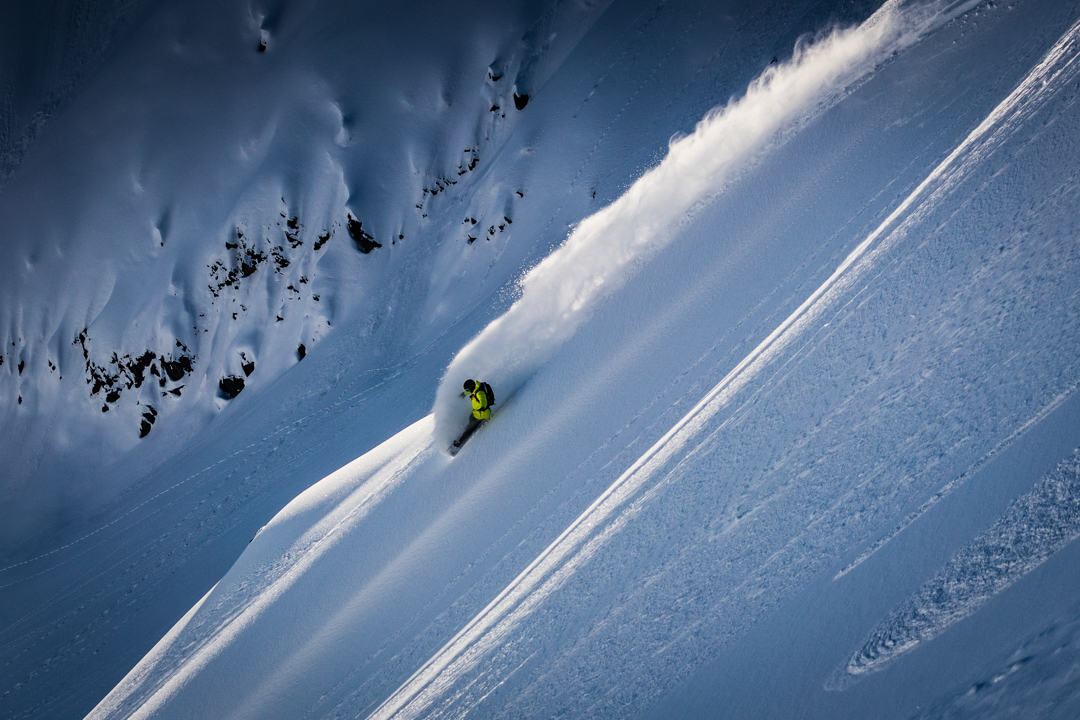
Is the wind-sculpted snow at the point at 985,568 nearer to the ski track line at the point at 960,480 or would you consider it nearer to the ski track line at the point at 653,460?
the ski track line at the point at 960,480

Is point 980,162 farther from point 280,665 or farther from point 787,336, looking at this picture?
point 280,665

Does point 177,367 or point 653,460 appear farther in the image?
point 177,367

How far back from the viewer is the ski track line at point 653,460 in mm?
7336

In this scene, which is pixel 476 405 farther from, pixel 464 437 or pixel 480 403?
pixel 464 437

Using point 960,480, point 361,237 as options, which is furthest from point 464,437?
point 361,237

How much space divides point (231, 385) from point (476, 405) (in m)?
11.3

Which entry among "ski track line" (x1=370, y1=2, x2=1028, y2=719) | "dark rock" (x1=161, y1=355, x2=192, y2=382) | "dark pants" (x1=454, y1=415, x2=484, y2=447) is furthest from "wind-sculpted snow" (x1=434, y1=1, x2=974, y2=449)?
"dark rock" (x1=161, y1=355, x2=192, y2=382)

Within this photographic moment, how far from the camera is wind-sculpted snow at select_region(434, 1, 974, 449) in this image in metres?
9.50

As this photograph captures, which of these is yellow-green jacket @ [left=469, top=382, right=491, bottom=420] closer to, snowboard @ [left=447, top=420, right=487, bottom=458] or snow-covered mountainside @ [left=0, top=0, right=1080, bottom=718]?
Answer: snowboard @ [left=447, top=420, right=487, bottom=458]

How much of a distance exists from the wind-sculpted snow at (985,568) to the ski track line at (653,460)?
2.86 meters

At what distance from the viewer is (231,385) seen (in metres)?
16.7

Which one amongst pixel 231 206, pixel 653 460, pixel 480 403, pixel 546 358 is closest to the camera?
pixel 653 460

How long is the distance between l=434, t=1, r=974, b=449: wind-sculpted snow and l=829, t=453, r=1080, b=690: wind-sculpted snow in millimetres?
5747

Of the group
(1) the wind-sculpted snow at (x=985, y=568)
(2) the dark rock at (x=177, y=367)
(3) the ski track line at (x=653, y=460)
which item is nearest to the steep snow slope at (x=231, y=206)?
(2) the dark rock at (x=177, y=367)
